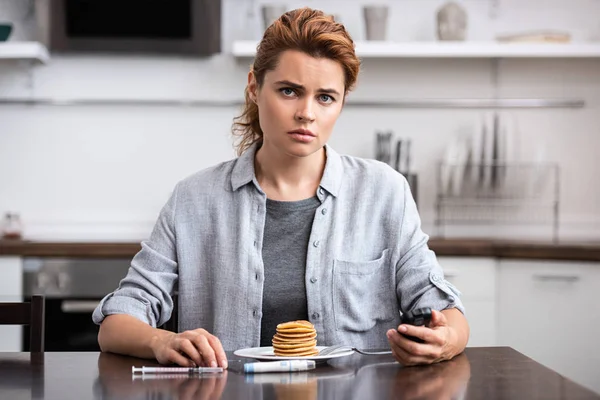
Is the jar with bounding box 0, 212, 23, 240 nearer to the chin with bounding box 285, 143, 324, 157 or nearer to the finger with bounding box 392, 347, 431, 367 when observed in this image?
the chin with bounding box 285, 143, 324, 157

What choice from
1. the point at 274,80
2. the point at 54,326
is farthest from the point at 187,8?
the point at 274,80

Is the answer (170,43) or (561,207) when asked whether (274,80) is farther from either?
(561,207)

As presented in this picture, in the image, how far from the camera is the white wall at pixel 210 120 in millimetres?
3736

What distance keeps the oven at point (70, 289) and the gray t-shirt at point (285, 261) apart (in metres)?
1.51

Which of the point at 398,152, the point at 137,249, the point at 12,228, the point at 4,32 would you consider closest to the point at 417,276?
the point at 137,249

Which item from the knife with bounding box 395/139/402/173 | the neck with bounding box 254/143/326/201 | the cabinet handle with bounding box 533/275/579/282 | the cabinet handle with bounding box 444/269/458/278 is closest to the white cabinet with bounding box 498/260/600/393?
the cabinet handle with bounding box 533/275/579/282

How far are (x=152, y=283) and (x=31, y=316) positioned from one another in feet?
0.78

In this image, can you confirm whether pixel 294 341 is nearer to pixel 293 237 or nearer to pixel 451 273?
pixel 293 237

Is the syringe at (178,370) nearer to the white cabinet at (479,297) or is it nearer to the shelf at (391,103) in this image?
the white cabinet at (479,297)

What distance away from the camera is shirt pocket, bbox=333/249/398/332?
176cm

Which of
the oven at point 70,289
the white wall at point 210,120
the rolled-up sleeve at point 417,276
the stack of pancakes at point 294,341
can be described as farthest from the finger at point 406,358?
the white wall at point 210,120

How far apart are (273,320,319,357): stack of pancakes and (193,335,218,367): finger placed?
107mm

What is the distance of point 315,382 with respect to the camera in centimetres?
126

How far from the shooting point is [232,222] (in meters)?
1.84
